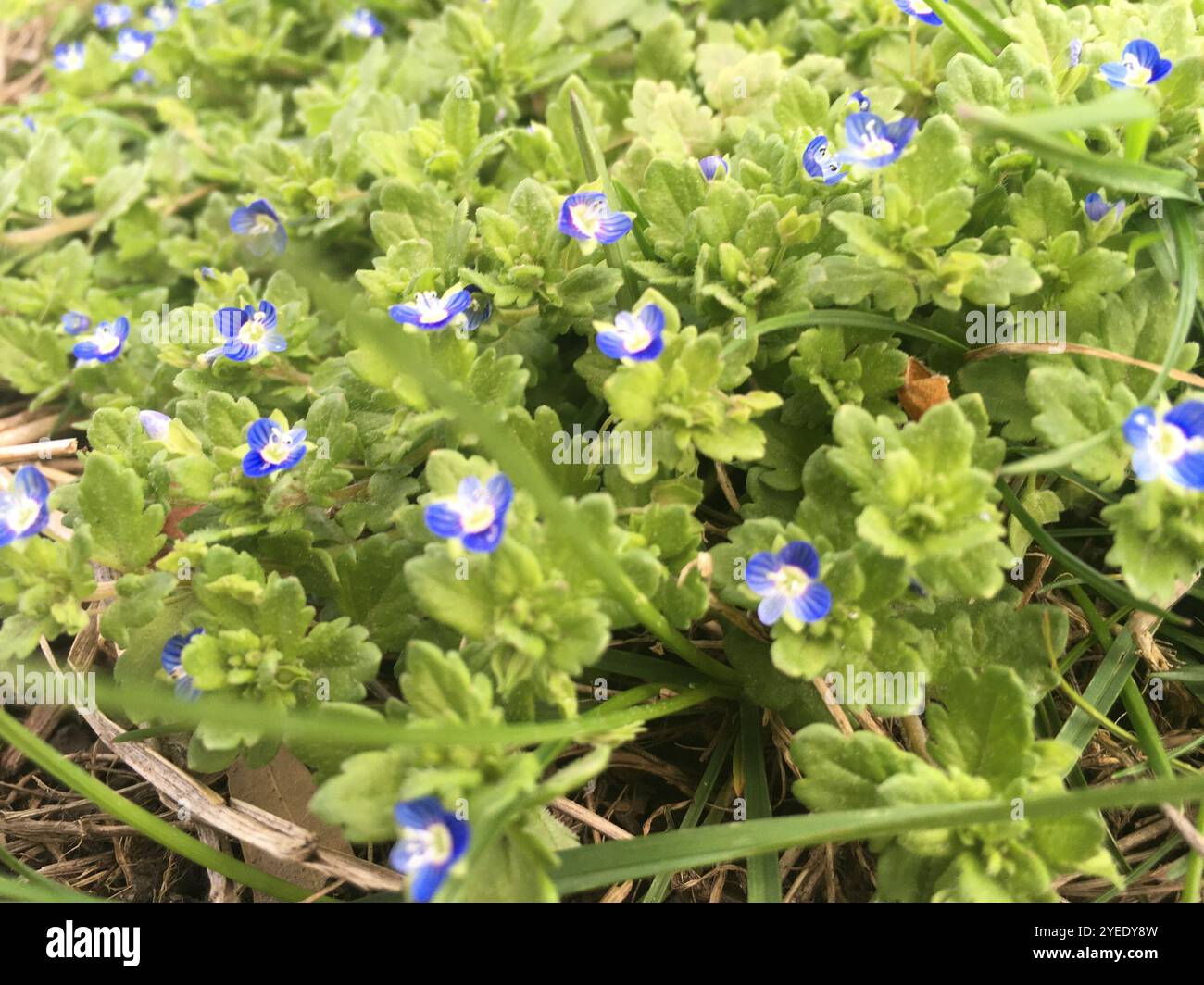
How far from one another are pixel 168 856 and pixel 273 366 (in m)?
1.30

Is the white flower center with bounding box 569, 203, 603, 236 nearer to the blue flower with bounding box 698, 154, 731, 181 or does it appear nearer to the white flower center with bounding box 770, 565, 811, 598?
the blue flower with bounding box 698, 154, 731, 181

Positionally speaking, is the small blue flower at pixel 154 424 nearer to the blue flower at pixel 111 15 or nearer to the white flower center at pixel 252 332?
the white flower center at pixel 252 332

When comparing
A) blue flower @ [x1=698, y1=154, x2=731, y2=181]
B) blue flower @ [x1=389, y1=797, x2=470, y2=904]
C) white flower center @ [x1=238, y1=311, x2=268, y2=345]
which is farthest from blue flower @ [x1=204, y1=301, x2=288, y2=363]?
blue flower @ [x1=389, y1=797, x2=470, y2=904]

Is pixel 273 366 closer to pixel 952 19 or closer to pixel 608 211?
pixel 608 211

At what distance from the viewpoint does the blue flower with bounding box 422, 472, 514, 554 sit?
1819mm

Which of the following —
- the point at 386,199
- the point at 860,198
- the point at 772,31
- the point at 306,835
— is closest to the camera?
the point at 306,835

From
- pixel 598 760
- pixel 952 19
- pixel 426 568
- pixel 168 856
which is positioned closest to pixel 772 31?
pixel 952 19

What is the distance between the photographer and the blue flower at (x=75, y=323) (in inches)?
123

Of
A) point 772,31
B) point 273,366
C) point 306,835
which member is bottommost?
point 306,835

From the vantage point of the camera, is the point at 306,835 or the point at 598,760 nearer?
the point at 598,760

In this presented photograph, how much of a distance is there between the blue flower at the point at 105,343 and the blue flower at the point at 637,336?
1.64m

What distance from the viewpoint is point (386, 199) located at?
2.71 metres

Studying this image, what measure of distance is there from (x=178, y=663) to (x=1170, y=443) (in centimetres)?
210
